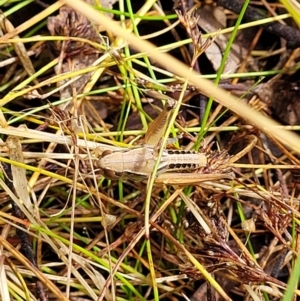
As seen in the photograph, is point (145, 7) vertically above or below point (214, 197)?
above

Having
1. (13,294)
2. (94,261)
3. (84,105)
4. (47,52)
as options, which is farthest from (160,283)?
(47,52)

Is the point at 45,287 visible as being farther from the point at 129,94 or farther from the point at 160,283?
the point at 129,94

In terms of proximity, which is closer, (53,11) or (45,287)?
(45,287)

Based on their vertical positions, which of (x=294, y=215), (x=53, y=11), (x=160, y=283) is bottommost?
(x=160, y=283)

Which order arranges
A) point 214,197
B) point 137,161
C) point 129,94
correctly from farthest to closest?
point 129,94 < point 214,197 < point 137,161

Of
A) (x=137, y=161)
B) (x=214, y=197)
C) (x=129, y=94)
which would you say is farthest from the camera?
(x=129, y=94)

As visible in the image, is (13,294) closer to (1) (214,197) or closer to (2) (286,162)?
(1) (214,197)

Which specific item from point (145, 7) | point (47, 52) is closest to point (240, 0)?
point (145, 7)
